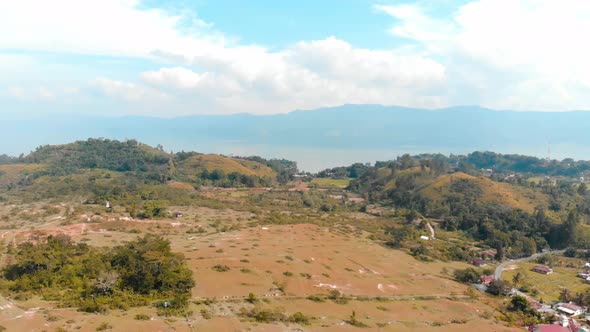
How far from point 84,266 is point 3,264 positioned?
21.4 feet

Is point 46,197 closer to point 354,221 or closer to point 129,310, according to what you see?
point 354,221

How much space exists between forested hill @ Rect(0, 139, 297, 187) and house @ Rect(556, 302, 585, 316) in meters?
65.3

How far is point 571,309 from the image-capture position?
102 ft

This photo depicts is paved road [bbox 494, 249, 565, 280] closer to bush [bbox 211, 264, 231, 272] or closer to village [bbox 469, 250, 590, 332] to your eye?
village [bbox 469, 250, 590, 332]

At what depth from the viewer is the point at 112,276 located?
21.5 meters

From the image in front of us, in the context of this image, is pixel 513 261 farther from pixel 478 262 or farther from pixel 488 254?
pixel 478 262

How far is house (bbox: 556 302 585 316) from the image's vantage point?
1211 inches

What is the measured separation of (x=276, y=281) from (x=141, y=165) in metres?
80.4

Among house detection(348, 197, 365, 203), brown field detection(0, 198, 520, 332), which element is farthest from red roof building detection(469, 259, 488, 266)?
house detection(348, 197, 365, 203)

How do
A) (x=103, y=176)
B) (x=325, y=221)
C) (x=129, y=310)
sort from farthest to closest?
(x=103, y=176)
(x=325, y=221)
(x=129, y=310)

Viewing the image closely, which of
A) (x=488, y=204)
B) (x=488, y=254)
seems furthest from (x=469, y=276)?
(x=488, y=204)

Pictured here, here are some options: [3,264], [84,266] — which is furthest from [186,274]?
[3,264]

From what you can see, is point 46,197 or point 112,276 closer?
point 112,276

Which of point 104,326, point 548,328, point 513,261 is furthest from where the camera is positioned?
point 513,261
